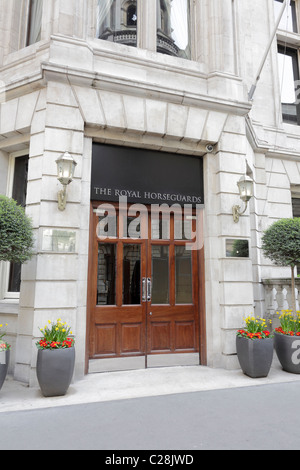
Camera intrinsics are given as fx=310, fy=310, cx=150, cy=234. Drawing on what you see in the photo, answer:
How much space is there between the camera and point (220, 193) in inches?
291

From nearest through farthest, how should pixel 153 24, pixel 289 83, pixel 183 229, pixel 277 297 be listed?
pixel 183 229
pixel 153 24
pixel 277 297
pixel 289 83

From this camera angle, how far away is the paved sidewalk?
194 inches

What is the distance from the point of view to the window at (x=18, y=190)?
23.4 feet

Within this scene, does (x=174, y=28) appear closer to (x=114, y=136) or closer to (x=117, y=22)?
(x=117, y=22)

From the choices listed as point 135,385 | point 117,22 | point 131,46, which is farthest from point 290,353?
point 117,22

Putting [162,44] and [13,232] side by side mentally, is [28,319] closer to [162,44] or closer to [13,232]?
[13,232]

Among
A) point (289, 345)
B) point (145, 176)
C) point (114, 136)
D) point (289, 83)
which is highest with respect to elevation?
point (289, 83)

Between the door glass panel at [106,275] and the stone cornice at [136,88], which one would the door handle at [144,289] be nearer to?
the door glass panel at [106,275]

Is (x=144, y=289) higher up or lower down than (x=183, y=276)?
lower down

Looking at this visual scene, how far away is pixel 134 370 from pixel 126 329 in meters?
0.85

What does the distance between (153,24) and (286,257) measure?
6705 mm

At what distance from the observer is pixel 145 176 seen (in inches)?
286

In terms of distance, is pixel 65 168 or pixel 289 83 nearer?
pixel 65 168

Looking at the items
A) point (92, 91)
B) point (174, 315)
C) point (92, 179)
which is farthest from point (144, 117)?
point (174, 315)
